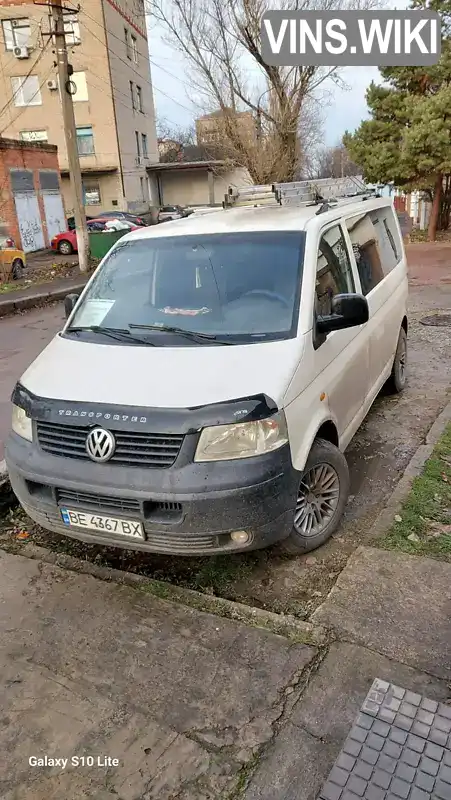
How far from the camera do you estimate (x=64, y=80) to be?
51.2 ft

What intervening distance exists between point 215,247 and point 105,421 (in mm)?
1600

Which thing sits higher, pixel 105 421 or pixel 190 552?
pixel 105 421

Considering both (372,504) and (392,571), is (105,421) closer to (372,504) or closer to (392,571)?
(392,571)

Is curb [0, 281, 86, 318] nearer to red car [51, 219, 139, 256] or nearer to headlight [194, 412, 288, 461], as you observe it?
headlight [194, 412, 288, 461]

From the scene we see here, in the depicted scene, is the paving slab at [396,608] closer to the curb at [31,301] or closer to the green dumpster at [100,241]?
the curb at [31,301]

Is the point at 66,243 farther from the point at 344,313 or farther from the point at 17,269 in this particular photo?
the point at 344,313

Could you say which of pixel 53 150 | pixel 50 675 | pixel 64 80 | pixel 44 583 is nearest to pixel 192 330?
pixel 44 583

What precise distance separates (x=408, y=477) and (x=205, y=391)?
2003 mm

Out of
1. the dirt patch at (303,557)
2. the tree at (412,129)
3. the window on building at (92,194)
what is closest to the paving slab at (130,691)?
the dirt patch at (303,557)

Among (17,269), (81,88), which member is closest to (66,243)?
(17,269)

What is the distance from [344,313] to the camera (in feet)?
11.4

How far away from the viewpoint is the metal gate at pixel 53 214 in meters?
27.4

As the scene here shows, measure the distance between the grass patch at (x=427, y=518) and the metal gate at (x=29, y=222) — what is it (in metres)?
24.0

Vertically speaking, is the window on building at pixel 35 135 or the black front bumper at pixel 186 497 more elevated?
the window on building at pixel 35 135
